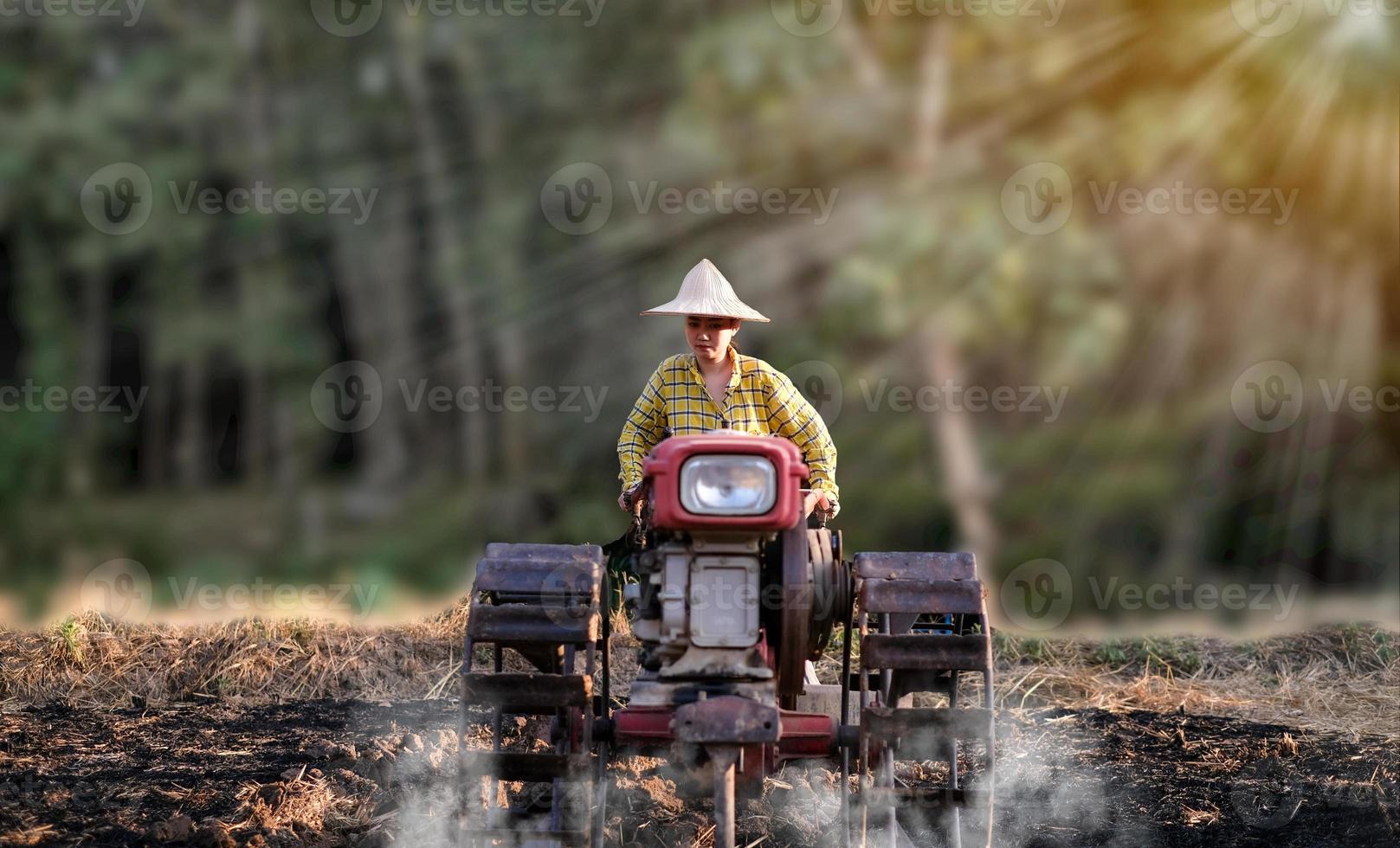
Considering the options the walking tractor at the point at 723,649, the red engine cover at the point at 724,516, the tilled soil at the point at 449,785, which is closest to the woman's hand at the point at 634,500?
the walking tractor at the point at 723,649

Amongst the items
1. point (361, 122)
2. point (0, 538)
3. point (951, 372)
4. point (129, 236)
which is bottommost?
point (0, 538)

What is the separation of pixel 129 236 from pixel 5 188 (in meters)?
1.41

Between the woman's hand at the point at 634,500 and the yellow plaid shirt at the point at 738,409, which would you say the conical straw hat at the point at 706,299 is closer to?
the yellow plaid shirt at the point at 738,409

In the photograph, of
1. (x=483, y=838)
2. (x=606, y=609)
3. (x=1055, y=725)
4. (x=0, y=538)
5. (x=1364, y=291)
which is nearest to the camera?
(x=483, y=838)

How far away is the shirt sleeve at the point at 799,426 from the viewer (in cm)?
541

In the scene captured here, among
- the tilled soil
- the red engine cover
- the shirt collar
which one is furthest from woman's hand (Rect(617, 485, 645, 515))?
the tilled soil

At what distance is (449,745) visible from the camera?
19.0ft

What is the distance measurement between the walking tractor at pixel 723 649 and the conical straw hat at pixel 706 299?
640mm

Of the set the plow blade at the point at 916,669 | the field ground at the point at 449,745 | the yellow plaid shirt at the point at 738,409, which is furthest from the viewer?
the yellow plaid shirt at the point at 738,409

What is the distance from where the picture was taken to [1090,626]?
881 centimetres

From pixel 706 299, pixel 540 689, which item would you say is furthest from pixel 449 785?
pixel 706 299

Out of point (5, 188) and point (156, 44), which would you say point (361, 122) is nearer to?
point (156, 44)

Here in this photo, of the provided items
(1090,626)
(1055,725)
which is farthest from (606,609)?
(1090,626)

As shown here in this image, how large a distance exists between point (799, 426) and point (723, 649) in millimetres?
1117
